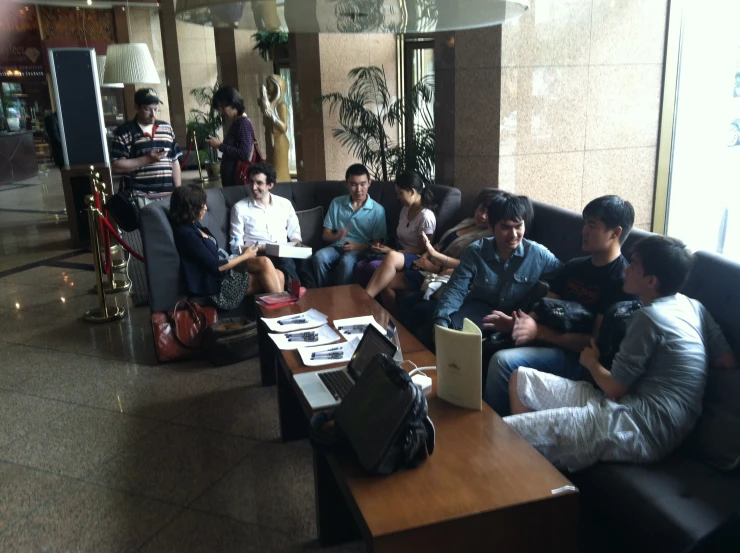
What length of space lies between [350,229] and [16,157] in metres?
12.0

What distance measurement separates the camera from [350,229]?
5.20 metres

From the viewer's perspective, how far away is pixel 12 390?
13.3ft

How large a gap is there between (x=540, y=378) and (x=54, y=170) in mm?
16273

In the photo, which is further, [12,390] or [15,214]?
[15,214]

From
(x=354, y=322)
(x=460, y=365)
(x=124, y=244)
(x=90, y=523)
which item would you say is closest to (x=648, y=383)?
(x=460, y=365)

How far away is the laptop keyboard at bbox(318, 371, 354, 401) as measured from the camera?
2467 mm

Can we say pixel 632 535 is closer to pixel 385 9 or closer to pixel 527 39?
pixel 385 9

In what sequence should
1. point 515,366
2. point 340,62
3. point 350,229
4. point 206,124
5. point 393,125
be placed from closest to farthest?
point 515,366 < point 350,229 < point 393,125 < point 340,62 < point 206,124

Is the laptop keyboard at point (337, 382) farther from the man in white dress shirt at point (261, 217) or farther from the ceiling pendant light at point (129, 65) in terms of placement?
the ceiling pendant light at point (129, 65)

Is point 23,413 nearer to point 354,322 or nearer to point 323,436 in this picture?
point 354,322

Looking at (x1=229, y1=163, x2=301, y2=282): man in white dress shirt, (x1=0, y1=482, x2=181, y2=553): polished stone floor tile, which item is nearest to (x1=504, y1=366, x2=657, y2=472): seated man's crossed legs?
(x1=0, y1=482, x2=181, y2=553): polished stone floor tile

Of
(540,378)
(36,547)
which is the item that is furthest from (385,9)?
(36,547)

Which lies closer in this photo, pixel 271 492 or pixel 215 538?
pixel 215 538

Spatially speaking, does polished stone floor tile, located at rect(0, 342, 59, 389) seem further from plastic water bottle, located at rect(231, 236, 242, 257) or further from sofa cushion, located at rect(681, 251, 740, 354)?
sofa cushion, located at rect(681, 251, 740, 354)
